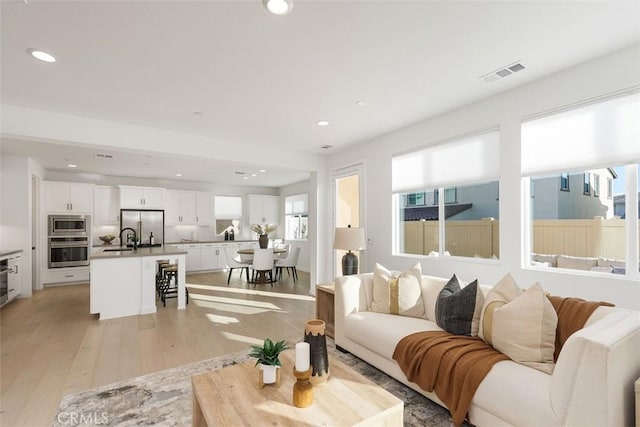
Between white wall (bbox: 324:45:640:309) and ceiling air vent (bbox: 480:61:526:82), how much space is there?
36 cm

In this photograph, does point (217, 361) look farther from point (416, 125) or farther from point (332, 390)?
point (416, 125)

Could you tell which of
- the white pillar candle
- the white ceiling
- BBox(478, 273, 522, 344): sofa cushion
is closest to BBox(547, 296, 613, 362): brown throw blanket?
BBox(478, 273, 522, 344): sofa cushion

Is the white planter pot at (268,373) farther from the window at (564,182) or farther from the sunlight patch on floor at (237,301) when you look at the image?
the sunlight patch on floor at (237,301)

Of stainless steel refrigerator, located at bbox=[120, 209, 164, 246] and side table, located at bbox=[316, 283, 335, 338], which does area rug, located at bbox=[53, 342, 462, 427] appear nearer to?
side table, located at bbox=[316, 283, 335, 338]

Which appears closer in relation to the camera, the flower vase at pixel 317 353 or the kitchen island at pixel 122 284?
the flower vase at pixel 317 353

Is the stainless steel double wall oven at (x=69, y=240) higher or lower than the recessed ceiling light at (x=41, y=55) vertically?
lower

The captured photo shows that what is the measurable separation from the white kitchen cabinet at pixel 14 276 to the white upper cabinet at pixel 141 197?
2360mm

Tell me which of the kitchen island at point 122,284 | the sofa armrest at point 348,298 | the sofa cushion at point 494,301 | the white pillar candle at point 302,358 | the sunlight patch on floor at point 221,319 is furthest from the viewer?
the kitchen island at point 122,284

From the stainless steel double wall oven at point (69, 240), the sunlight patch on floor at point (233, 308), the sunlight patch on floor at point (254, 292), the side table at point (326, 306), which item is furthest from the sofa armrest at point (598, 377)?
the stainless steel double wall oven at point (69, 240)

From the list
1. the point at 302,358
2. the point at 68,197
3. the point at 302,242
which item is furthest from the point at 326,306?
the point at 68,197

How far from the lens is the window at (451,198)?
339 cm

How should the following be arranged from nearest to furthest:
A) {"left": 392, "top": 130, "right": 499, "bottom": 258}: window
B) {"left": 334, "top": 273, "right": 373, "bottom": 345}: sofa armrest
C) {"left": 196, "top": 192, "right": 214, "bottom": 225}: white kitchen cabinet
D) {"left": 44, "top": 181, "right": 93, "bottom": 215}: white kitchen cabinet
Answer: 1. {"left": 334, "top": 273, "right": 373, "bottom": 345}: sofa armrest
2. {"left": 392, "top": 130, "right": 499, "bottom": 258}: window
3. {"left": 44, "top": 181, "right": 93, "bottom": 215}: white kitchen cabinet
4. {"left": 196, "top": 192, "right": 214, "bottom": 225}: white kitchen cabinet

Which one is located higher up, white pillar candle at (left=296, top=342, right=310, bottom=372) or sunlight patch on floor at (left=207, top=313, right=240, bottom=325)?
white pillar candle at (left=296, top=342, right=310, bottom=372)

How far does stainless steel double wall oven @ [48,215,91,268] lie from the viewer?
650cm
